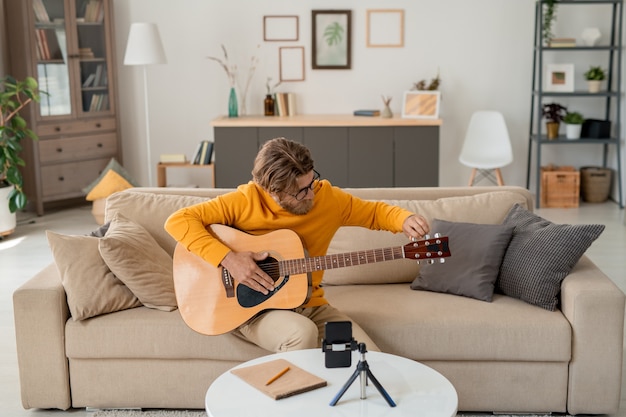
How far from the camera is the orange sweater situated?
2.92m

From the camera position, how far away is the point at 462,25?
716cm

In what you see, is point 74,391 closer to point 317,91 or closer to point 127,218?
point 127,218

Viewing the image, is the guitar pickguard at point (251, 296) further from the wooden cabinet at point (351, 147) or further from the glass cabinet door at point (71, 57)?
the glass cabinet door at point (71, 57)

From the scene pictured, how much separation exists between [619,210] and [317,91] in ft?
8.52

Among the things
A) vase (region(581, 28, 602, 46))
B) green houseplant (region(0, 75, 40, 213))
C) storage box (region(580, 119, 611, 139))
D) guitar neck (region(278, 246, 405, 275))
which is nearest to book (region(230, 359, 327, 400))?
guitar neck (region(278, 246, 405, 275))

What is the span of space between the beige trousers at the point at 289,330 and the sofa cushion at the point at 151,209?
0.64 metres

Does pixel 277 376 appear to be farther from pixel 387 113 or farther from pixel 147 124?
pixel 147 124

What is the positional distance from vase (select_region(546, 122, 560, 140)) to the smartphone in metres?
4.99

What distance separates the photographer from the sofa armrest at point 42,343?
9.98ft

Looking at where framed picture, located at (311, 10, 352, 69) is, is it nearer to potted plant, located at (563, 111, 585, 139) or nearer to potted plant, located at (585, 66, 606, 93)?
potted plant, located at (563, 111, 585, 139)

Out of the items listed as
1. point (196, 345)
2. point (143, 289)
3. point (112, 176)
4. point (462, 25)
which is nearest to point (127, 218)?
point (143, 289)

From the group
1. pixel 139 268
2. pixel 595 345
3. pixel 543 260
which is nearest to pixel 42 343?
pixel 139 268

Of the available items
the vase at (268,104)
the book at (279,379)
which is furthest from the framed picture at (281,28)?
the book at (279,379)

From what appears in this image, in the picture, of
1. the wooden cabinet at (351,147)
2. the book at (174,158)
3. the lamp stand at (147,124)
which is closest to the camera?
the wooden cabinet at (351,147)
